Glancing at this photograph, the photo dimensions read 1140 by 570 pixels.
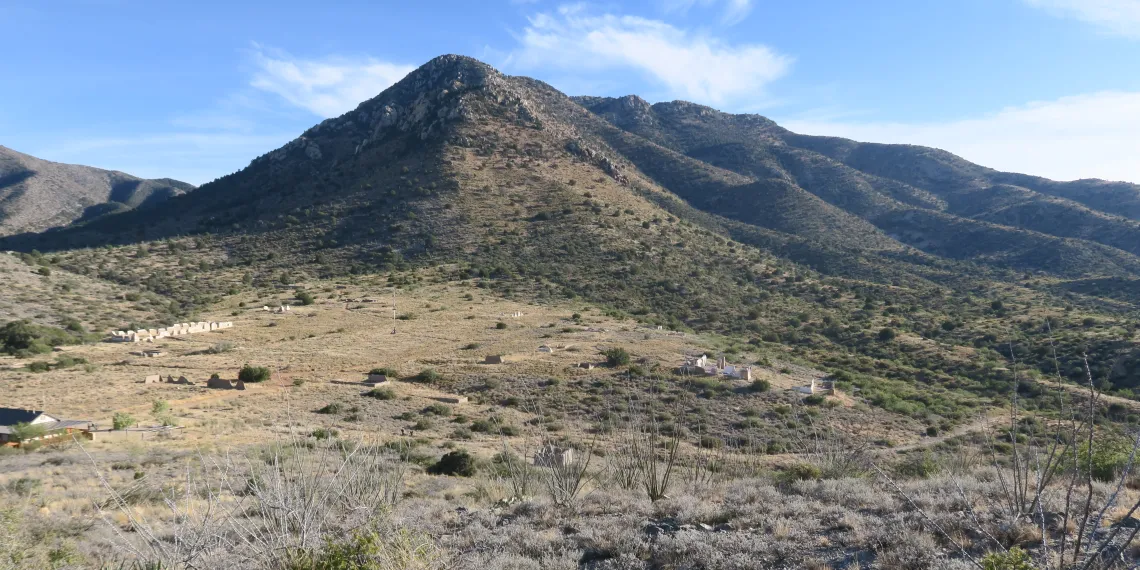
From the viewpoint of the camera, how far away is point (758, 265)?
55000 mm

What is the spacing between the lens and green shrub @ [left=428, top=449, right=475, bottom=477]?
13.4 meters

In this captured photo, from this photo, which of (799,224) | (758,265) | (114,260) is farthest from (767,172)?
(114,260)

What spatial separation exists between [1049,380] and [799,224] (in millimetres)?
47221

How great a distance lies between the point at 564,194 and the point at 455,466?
53.6 m

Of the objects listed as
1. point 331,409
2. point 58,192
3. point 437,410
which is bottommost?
point 437,410

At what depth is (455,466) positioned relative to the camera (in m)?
13.6

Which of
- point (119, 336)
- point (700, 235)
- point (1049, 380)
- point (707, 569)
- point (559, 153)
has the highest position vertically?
point (559, 153)

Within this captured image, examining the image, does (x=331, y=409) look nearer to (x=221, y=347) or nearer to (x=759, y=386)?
(x=221, y=347)

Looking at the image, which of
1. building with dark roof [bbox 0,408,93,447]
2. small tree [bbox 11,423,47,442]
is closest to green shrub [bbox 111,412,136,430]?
building with dark roof [bbox 0,408,93,447]

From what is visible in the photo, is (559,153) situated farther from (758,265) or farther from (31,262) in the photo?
(31,262)

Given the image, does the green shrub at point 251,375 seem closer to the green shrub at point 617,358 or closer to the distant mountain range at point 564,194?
the green shrub at point 617,358

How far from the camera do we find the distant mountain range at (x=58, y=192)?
10031 cm

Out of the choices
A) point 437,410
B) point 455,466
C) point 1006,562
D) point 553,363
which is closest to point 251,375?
point 437,410

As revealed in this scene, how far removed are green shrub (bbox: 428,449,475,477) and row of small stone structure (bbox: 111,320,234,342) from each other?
89.9ft
